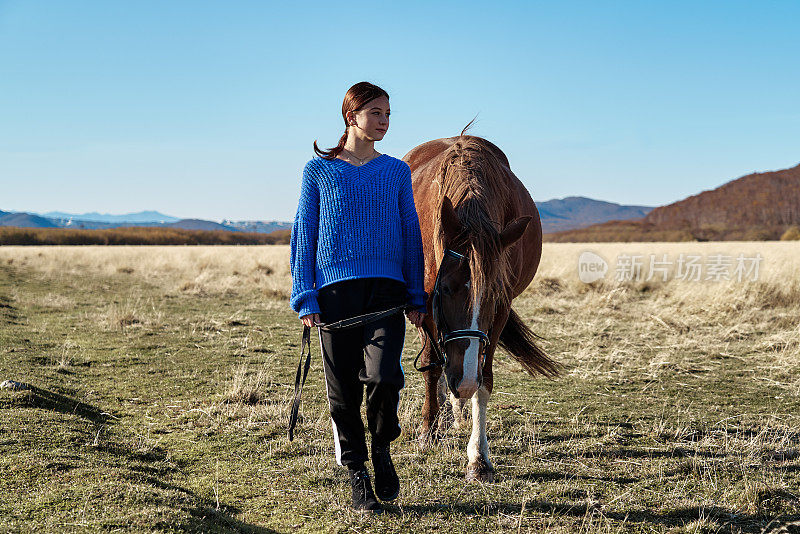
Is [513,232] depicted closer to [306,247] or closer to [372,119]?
[372,119]

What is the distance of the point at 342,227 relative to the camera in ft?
9.60

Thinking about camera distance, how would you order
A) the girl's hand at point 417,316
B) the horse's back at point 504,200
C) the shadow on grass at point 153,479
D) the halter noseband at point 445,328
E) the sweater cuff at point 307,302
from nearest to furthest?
1. the shadow on grass at point 153,479
2. the sweater cuff at point 307,302
3. the halter noseband at point 445,328
4. the girl's hand at point 417,316
5. the horse's back at point 504,200

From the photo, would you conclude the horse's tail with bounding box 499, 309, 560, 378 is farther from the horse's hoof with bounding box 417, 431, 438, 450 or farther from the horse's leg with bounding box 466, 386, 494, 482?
the horse's leg with bounding box 466, 386, 494, 482

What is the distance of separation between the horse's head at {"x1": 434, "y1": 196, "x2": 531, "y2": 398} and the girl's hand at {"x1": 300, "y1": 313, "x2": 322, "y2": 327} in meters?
0.68

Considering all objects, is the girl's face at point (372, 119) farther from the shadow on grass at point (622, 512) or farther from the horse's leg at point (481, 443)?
the shadow on grass at point (622, 512)

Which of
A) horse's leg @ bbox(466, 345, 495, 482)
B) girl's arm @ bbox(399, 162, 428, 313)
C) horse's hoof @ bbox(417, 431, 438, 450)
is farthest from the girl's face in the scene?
horse's hoof @ bbox(417, 431, 438, 450)

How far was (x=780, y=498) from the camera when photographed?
3199 millimetres

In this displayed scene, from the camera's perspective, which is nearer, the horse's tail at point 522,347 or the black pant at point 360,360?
the black pant at point 360,360

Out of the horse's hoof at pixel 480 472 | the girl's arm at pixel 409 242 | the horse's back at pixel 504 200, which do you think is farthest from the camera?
the horse's back at pixel 504 200

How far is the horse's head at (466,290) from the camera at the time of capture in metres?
2.95

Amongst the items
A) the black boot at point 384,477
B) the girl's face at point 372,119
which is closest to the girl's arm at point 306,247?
the girl's face at point 372,119

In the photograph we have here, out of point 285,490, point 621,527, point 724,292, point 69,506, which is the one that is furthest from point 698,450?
point 724,292

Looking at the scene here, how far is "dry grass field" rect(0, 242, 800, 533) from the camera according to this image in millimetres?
2930

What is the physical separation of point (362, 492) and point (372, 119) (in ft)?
6.56
